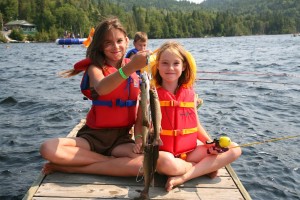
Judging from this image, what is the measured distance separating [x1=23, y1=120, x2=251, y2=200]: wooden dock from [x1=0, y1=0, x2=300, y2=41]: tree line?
94670 millimetres

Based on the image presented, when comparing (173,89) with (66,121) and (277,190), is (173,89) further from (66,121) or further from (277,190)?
(66,121)

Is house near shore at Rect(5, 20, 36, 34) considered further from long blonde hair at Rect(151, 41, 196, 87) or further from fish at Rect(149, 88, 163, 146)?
fish at Rect(149, 88, 163, 146)

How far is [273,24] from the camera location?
164250 millimetres

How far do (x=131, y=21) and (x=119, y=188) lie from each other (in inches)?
5102

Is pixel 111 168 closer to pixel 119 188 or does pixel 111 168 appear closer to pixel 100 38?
pixel 119 188

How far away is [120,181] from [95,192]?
1.39 feet

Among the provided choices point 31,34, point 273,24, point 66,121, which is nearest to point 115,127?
point 66,121

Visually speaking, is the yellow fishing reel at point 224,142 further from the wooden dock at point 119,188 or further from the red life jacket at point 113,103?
the red life jacket at point 113,103

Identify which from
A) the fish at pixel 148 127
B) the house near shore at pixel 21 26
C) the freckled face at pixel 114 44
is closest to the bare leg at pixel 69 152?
the fish at pixel 148 127

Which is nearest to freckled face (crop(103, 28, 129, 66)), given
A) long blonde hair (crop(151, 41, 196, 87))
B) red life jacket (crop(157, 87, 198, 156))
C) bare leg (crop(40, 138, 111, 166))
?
long blonde hair (crop(151, 41, 196, 87))

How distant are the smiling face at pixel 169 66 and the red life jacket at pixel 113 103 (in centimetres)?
49

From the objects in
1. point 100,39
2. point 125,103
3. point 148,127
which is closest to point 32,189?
point 125,103

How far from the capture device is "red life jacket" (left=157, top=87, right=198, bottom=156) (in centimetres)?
464

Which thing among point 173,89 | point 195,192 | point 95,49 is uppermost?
point 95,49
